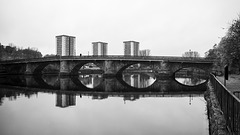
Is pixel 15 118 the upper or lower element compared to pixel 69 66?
lower

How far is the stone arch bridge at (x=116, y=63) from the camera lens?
44.9m

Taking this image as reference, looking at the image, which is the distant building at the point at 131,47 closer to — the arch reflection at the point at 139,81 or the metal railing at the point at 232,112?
the arch reflection at the point at 139,81

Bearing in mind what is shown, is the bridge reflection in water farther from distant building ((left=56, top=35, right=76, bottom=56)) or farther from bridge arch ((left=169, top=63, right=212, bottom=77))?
distant building ((left=56, top=35, right=76, bottom=56))

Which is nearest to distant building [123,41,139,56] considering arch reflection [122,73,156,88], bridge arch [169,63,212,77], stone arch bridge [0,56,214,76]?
stone arch bridge [0,56,214,76]

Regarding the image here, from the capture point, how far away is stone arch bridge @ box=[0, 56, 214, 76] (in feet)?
147

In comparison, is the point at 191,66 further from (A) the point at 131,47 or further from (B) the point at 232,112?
(A) the point at 131,47

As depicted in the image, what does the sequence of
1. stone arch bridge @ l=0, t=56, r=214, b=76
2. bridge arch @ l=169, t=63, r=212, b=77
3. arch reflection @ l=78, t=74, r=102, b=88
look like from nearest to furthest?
arch reflection @ l=78, t=74, r=102, b=88 → bridge arch @ l=169, t=63, r=212, b=77 → stone arch bridge @ l=0, t=56, r=214, b=76

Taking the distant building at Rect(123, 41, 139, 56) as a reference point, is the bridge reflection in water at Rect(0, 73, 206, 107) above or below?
below

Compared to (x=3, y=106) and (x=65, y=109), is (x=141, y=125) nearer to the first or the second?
(x=65, y=109)

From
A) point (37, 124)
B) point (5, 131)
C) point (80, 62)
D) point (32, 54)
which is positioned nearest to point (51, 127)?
point (37, 124)

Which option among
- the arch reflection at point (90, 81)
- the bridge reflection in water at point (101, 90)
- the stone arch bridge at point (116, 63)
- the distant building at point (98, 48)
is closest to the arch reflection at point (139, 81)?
the bridge reflection in water at point (101, 90)

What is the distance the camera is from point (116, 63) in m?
51.9

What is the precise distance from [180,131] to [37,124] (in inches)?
354

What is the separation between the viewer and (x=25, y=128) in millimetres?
12133
